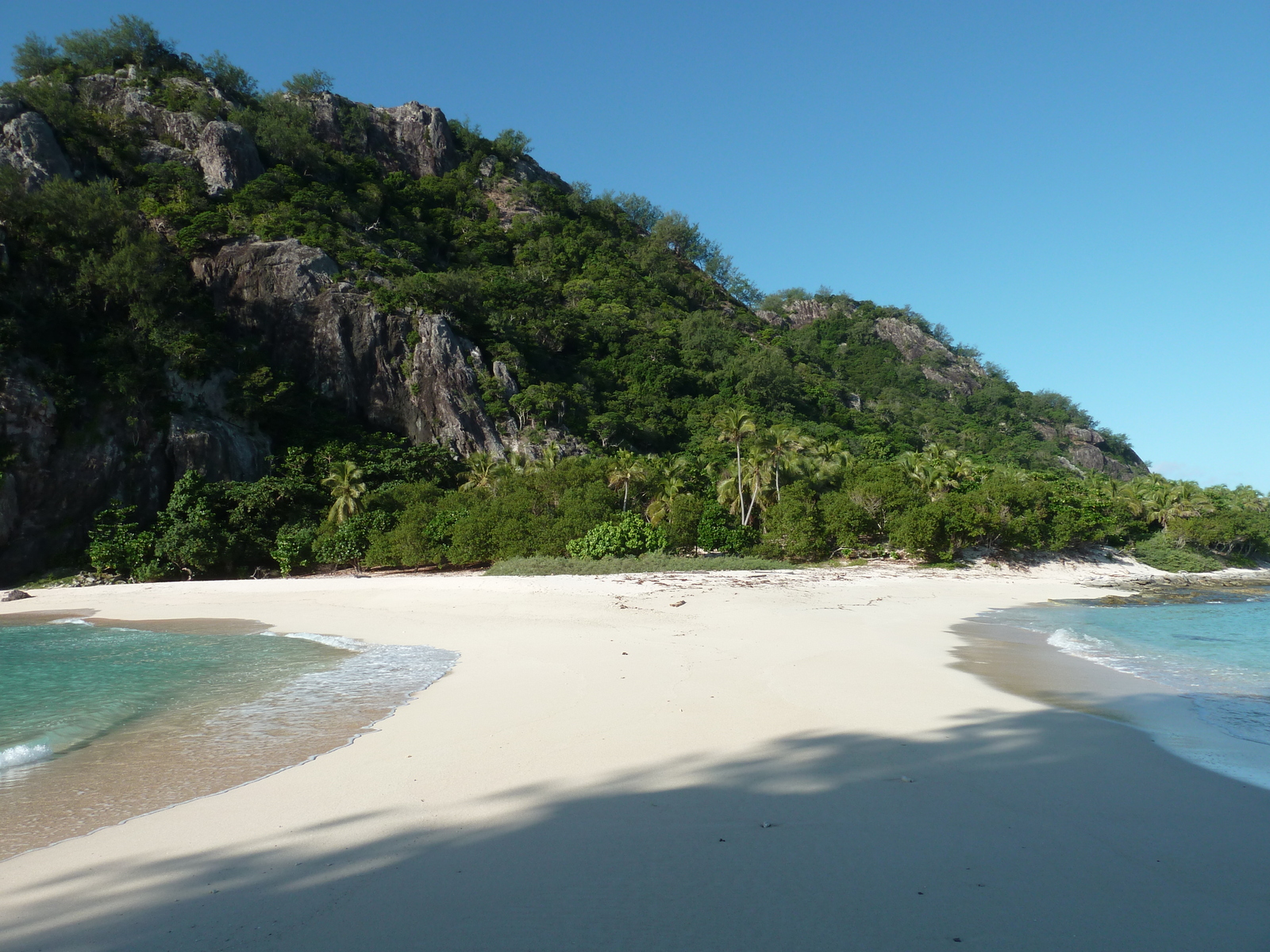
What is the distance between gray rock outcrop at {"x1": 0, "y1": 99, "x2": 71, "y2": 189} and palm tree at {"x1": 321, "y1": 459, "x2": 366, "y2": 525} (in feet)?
110

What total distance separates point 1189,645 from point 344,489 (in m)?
35.5

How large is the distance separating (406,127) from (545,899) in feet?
360

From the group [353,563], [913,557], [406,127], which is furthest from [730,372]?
[406,127]

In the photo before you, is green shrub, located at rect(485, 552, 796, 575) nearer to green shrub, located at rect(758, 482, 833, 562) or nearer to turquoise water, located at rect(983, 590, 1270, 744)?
green shrub, located at rect(758, 482, 833, 562)

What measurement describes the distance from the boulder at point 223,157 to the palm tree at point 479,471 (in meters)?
37.3

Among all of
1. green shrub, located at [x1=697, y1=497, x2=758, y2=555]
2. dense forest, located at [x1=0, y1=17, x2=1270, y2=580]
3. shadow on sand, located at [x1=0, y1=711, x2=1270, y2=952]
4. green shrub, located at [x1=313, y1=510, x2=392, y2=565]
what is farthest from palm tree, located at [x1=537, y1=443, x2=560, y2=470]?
shadow on sand, located at [x1=0, y1=711, x2=1270, y2=952]

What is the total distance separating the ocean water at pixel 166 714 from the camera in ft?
20.9

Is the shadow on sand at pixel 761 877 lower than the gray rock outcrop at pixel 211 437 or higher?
lower

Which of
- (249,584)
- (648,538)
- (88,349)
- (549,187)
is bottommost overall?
(249,584)

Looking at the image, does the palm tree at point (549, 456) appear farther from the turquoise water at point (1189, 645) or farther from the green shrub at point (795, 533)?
the turquoise water at point (1189, 645)

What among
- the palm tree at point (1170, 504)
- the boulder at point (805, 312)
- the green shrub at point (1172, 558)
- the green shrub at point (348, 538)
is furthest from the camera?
the boulder at point (805, 312)

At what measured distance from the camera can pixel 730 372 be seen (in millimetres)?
78500

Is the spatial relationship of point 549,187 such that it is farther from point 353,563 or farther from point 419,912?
point 419,912

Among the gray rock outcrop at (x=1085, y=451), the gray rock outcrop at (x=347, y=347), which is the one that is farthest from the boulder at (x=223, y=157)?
the gray rock outcrop at (x=1085, y=451)
